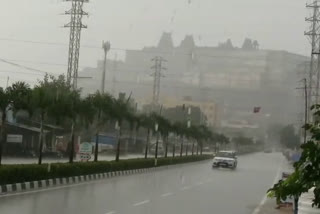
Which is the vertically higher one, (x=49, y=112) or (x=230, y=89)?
(x=230, y=89)

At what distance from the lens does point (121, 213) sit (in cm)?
1521

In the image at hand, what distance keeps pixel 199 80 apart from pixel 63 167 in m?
103

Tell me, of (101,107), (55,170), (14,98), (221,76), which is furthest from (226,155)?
(221,76)

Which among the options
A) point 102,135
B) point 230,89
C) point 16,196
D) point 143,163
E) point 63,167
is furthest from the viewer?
point 230,89

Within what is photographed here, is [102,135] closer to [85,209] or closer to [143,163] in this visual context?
[143,163]

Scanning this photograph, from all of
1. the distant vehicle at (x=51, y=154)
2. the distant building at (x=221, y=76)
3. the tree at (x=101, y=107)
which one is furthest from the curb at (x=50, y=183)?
the distant building at (x=221, y=76)

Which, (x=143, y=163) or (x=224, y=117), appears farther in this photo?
(x=224, y=117)

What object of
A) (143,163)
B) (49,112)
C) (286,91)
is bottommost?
(143,163)

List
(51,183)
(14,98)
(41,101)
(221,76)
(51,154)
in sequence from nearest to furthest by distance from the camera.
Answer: (51,183), (14,98), (41,101), (51,154), (221,76)

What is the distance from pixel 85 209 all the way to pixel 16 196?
3.64 meters

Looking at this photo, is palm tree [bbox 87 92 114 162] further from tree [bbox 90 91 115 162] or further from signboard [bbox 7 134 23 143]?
signboard [bbox 7 134 23 143]

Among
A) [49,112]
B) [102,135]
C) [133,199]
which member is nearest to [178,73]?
[102,135]

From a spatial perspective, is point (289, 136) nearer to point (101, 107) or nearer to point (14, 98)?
point (101, 107)

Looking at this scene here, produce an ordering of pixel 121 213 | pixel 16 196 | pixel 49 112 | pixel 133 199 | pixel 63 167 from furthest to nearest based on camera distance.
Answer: pixel 49 112 < pixel 63 167 < pixel 133 199 < pixel 16 196 < pixel 121 213
